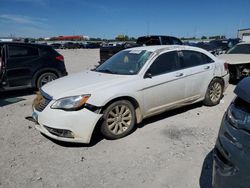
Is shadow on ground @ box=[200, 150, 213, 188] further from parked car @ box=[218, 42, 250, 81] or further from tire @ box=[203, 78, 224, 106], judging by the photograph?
parked car @ box=[218, 42, 250, 81]

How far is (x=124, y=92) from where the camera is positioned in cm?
414

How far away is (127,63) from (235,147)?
3385 mm

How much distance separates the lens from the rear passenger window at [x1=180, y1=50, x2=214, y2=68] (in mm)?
5227

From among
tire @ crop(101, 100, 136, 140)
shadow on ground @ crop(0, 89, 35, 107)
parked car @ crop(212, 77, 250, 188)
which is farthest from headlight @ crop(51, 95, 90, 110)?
shadow on ground @ crop(0, 89, 35, 107)

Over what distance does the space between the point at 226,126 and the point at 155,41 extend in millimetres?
12082

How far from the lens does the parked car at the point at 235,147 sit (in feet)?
5.82

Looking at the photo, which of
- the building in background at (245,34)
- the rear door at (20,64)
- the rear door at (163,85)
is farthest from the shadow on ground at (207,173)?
the building in background at (245,34)

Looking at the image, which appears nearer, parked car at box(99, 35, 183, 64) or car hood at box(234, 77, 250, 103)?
car hood at box(234, 77, 250, 103)

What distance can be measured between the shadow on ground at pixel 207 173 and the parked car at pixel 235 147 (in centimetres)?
94

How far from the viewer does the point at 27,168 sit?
341 cm

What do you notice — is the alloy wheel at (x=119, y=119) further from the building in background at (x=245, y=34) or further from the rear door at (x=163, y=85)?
the building in background at (x=245, y=34)

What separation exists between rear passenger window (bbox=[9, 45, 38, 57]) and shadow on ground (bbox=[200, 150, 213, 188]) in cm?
598

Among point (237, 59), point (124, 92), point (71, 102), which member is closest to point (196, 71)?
point (124, 92)

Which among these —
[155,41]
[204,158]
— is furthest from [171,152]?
[155,41]
